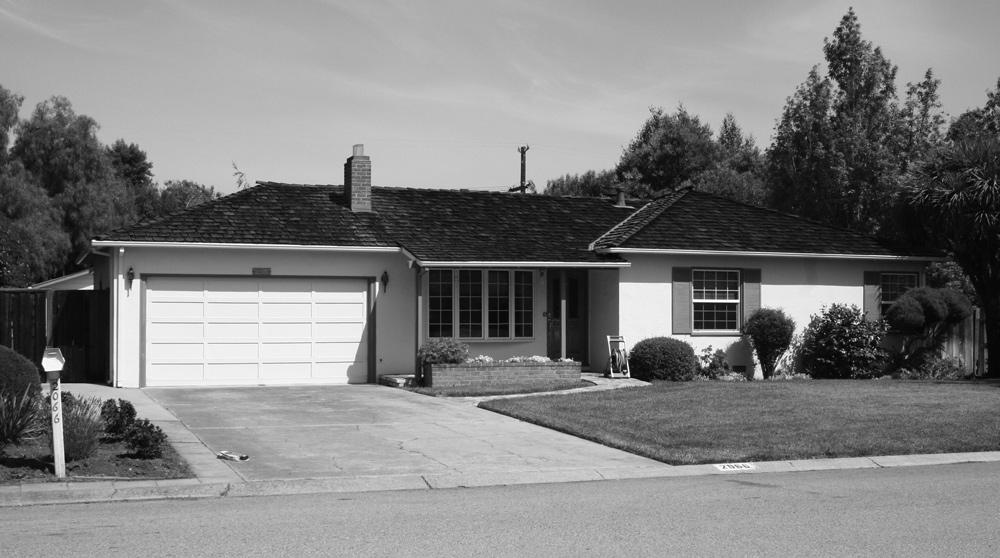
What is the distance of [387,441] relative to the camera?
13352 millimetres

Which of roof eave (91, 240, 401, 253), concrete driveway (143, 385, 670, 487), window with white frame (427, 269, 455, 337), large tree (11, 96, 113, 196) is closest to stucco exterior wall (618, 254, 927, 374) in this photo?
window with white frame (427, 269, 455, 337)

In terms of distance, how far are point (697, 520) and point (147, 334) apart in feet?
49.3

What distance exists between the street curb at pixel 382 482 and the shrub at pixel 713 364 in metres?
10.1

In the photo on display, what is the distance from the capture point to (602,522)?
8406mm

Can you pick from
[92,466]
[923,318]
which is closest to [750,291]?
[923,318]

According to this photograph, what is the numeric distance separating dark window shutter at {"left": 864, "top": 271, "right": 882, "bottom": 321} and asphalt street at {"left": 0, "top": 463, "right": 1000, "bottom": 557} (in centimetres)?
1499

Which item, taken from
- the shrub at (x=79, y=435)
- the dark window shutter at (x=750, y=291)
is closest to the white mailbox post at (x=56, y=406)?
the shrub at (x=79, y=435)

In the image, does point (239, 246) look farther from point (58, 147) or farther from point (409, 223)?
point (58, 147)

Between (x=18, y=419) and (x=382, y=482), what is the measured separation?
436 centimetres

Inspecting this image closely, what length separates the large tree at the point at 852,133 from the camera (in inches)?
1374

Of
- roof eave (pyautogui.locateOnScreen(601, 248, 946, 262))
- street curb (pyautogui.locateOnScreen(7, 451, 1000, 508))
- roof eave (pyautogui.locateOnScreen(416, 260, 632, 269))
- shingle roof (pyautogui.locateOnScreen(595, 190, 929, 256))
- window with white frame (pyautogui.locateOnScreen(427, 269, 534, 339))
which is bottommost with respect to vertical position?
street curb (pyautogui.locateOnScreen(7, 451, 1000, 508))

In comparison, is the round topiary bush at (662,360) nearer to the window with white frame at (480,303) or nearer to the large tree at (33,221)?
the window with white frame at (480,303)

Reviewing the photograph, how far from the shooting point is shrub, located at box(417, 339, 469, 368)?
811 inches

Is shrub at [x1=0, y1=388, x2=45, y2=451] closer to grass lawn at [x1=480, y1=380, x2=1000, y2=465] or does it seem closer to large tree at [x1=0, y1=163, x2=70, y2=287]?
grass lawn at [x1=480, y1=380, x2=1000, y2=465]
